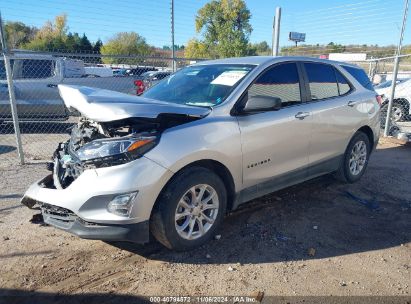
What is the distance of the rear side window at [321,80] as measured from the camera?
15.2ft

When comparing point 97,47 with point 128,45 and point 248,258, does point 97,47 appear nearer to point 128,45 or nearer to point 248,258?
point 128,45

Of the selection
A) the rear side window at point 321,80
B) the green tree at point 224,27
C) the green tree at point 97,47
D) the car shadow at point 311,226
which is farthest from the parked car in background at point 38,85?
the green tree at point 224,27

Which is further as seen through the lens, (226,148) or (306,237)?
(306,237)

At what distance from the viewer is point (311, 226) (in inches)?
161

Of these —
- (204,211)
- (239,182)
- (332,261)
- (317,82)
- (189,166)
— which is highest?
(317,82)

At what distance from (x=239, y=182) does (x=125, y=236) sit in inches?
50.5

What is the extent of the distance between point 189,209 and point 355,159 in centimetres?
317

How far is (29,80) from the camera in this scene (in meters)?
9.04

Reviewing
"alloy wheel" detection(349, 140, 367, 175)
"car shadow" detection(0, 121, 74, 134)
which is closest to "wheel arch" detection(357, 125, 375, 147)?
"alloy wheel" detection(349, 140, 367, 175)

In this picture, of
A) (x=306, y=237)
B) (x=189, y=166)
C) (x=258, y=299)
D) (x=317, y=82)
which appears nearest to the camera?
(x=258, y=299)

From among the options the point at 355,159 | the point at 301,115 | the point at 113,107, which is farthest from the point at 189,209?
the point at 355,159

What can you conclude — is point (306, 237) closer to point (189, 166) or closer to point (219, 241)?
point (219, 241)

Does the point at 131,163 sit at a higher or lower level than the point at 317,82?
lower

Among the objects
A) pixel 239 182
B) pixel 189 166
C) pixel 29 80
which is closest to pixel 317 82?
pixel 239 182
